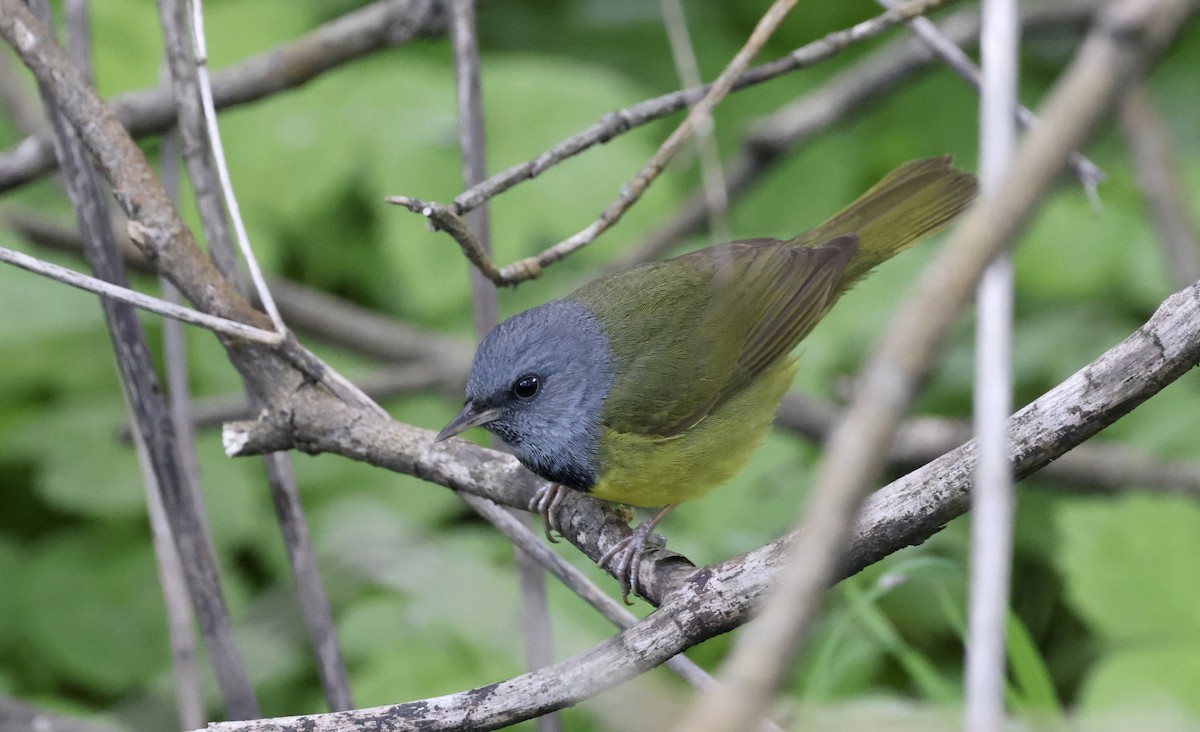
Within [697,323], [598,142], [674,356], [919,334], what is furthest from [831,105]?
[919,334]

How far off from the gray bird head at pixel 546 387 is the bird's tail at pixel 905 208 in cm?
82

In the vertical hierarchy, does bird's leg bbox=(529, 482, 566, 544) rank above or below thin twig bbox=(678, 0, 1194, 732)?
above

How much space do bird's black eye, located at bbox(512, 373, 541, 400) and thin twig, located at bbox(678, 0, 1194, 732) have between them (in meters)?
2.06

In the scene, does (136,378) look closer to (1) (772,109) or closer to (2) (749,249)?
(2) (749,249)

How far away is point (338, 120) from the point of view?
14.1 ft

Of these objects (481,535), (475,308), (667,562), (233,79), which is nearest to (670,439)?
(475,308)

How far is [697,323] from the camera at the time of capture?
3.04m

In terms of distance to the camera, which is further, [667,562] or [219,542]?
[219,542]

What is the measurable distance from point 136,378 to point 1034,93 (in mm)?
4286

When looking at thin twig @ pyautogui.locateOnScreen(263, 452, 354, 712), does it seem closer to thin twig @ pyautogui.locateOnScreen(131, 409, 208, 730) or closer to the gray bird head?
thin twig @ pyautogui.locateOnScreen(131, 409, 208, 730)

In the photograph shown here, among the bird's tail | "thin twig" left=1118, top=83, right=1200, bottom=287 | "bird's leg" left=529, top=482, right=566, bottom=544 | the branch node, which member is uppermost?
"thin twig" left=1118, top=83, right=1200, bottom=287

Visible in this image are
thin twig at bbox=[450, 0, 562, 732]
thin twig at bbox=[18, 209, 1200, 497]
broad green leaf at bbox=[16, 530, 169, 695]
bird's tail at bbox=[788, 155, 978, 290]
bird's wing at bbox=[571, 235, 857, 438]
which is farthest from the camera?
thin twig at bbox=[18, 209, 1200, 497]

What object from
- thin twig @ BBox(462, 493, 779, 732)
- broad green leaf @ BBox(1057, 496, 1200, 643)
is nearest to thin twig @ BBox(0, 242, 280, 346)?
thin twig @ BBox(462, 493, 779, 732)

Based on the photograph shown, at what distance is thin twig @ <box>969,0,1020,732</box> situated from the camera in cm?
90
